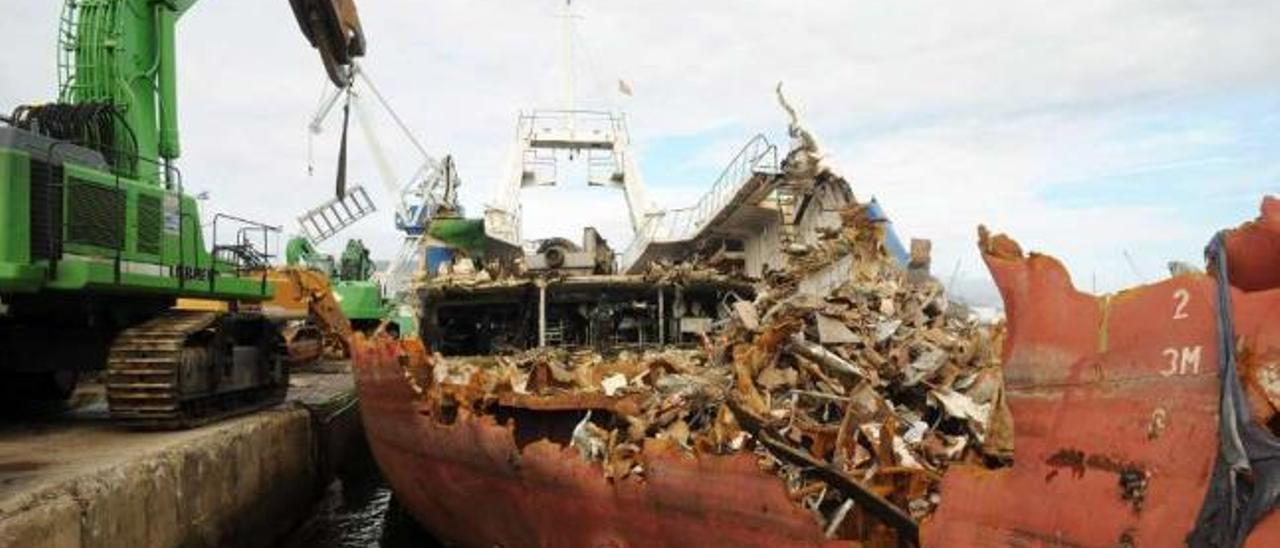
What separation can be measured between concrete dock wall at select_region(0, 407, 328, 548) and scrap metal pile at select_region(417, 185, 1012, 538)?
2187mm

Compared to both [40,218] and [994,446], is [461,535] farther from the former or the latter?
[994,446]

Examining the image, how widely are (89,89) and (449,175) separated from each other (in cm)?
1106

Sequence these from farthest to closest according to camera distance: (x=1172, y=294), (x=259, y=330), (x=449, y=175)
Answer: (x=449, y=175), (x=259, y=330), (x=1172, y=294)

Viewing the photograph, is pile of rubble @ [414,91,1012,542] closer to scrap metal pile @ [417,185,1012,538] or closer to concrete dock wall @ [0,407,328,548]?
scrap metal pile @ [417,185,1012,538]

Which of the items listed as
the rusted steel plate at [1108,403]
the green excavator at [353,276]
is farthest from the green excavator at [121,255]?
the green excavator at [353,276]

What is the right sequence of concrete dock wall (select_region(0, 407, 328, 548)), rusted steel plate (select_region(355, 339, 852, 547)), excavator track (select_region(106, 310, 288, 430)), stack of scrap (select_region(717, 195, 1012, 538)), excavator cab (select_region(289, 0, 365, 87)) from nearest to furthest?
1. stack of scrap (select_region(717, 195, 1012, 538))
2. rusted steel plate (select_region(355, 339, 852, 547))
3. concrete dock wall (select_region(0, 407, 328, 548))
4. excavator track (select_region(106, 310, 288, 430))
5. excavator cab (select_region(289, 0, 365, 87))

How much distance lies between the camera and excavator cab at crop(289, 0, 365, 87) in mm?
13609

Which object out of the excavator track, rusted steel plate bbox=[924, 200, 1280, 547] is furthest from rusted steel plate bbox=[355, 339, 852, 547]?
the excavator track

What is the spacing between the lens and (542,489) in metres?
7.59

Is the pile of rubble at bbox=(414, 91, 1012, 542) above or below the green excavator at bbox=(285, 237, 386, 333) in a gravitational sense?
below

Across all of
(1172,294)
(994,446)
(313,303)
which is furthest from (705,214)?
(1172,294)

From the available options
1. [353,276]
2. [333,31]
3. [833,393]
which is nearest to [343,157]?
[333,31]

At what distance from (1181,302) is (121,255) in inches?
363

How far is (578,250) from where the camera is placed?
15641 mm
